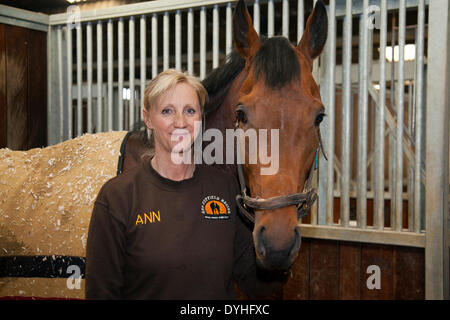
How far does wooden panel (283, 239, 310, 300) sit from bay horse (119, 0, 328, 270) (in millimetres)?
1106

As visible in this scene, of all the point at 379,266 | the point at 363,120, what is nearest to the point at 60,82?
the point at 363,120

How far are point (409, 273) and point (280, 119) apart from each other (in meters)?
1.40

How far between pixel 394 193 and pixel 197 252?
1.34 m

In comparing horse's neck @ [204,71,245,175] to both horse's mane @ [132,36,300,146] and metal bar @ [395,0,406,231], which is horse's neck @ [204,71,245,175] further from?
metal bar @ [395,0,406,231]

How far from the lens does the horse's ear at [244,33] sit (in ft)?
3.74

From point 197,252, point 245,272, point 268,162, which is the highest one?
point 268,162

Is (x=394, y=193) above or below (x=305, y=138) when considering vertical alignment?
below

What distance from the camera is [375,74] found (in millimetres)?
4223

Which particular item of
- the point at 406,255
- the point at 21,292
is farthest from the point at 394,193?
the point at 21,292

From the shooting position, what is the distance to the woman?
0.92 meters

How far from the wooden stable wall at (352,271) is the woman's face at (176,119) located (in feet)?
4.39

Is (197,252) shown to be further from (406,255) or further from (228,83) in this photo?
(406,255)

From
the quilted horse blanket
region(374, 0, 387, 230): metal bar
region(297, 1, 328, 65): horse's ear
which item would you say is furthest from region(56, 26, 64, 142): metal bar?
region(374, 0, 387, 230): metal bar

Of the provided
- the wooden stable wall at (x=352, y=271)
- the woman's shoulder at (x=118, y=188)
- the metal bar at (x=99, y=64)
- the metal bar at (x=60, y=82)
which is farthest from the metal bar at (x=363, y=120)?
the metal bar at (x=60, y=82)
